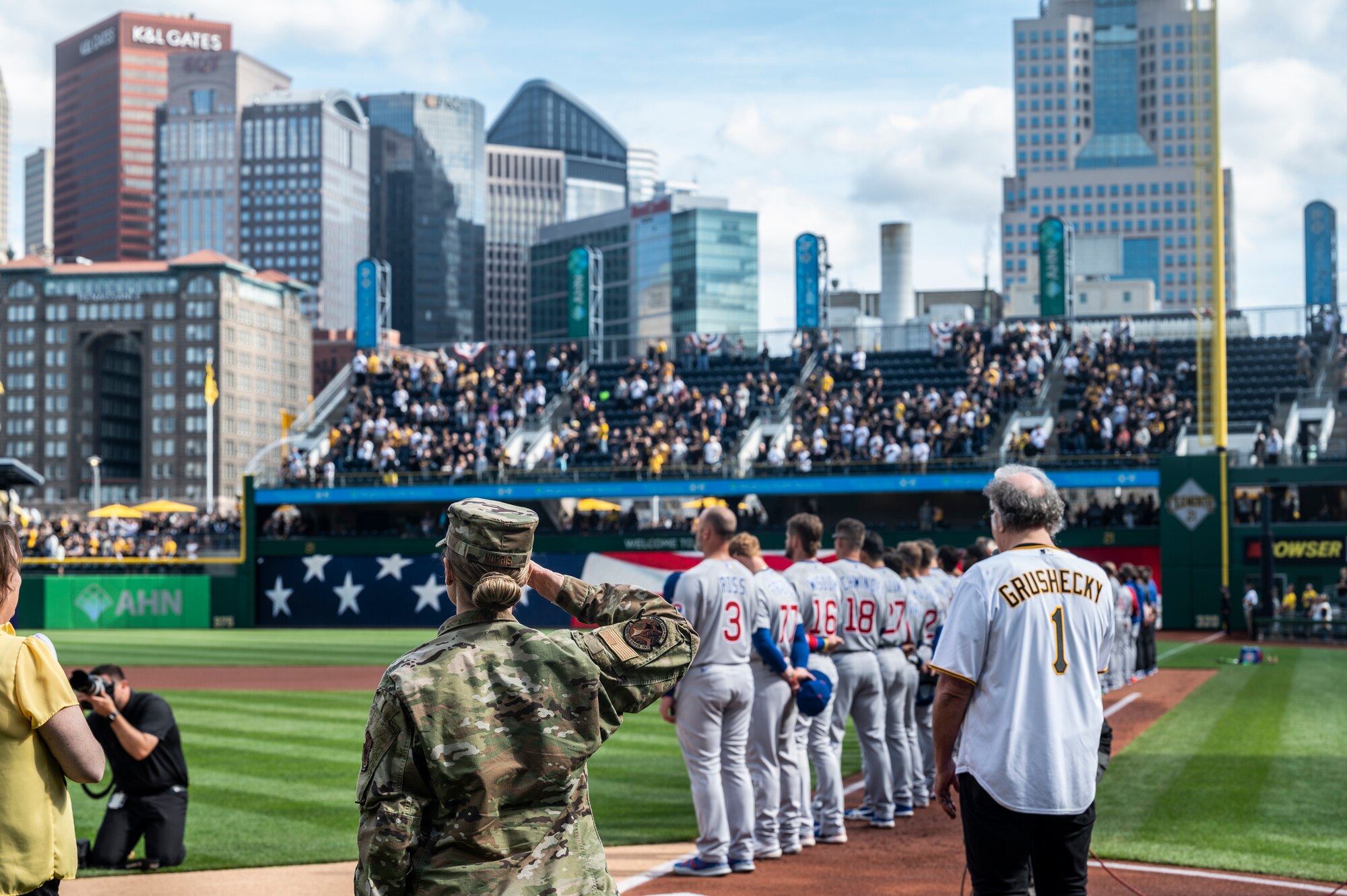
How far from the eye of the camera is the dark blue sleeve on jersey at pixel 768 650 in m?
8.63

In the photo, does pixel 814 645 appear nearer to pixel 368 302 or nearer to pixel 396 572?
pixel 396 572

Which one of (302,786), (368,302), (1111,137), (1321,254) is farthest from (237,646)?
(1111,137)

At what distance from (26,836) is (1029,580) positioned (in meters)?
3.54

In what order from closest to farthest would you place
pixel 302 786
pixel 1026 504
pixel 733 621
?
pixel 1026 504
pixel 733 621
pixel 302 786

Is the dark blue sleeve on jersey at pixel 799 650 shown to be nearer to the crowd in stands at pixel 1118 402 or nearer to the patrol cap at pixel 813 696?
the patrol cap at pixel 813 696

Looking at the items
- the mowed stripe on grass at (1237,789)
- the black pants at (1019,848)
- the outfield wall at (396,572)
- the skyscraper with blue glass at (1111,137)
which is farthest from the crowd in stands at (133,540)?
the skyscraper with blue glass at (1111,137)

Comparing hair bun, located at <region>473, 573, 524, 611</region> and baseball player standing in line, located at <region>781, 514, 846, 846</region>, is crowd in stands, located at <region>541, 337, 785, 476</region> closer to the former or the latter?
baseball player standing in line, located at <region>781, 514, 846, 846</region>

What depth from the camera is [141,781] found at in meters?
9.05

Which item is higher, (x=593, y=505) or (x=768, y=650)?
(x=768, y=650)

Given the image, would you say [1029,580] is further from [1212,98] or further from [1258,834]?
[1212,98]

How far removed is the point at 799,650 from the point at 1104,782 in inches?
184

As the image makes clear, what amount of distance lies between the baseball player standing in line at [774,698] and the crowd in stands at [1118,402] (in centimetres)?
3008

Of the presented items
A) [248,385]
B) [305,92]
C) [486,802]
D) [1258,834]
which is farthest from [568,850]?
[305,92]

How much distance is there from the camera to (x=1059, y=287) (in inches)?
2007
